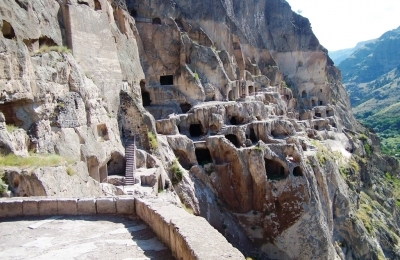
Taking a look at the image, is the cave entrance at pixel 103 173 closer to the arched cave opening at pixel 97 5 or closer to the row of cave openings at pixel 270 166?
the row of cave openings at pixel 270 166

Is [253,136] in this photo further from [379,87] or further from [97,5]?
[379,87]

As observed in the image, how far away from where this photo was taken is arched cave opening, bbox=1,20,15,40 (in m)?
12.8

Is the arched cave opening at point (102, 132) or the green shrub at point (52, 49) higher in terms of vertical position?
the green shrub at point (52, 49)

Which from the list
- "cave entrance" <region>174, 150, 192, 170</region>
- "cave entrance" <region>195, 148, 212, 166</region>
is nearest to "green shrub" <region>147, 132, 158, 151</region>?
"cave entrance" <region>174, 150, 192, 170</region>

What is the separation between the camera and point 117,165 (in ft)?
57.2

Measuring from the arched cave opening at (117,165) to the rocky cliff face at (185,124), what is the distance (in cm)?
6

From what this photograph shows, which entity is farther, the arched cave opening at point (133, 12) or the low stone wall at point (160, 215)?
the arched cave opening at point (133, 12)

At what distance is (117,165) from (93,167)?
2.77 meters

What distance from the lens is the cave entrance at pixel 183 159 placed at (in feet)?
71.8

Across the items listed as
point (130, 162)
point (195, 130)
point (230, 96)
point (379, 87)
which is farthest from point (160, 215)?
point (379, 87)

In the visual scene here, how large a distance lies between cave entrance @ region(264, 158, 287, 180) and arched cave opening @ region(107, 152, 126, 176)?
9.09 metres

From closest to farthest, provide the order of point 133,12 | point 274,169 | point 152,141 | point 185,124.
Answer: point 152,141 < point 274,169 < point 185,124 < point 133,12

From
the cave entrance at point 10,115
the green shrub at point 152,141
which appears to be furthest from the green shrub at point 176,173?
the cave entrance at point 10,115

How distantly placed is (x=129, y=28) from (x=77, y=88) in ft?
31.9
